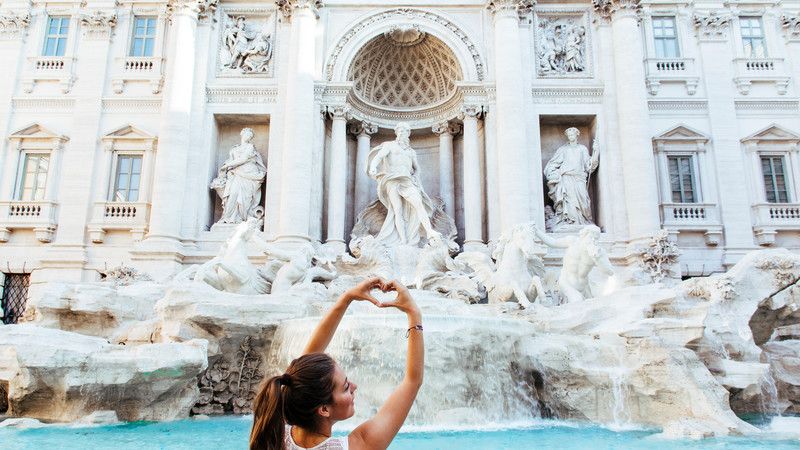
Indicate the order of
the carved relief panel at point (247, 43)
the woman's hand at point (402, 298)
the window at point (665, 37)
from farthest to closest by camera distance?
the window at point (665, 37), the carved relief panel at point (247, 43), the woman's hand at point (402, 298)

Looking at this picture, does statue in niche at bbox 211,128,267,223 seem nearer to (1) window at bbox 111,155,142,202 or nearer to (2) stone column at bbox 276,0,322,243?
(2) stone column at bbox 276,0,322,243

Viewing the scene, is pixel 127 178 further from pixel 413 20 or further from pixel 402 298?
pixel 402 298

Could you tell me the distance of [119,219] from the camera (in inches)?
671

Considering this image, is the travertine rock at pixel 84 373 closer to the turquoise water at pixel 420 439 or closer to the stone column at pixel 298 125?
the turquoise water at pixel 420 439

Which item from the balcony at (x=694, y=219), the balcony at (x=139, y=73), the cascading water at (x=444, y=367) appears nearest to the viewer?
the cascading water at (x=444, y=367)

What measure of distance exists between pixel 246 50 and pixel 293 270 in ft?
28.6

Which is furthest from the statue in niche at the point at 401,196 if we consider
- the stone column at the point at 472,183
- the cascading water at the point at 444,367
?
the cascading water at the point at 444,367

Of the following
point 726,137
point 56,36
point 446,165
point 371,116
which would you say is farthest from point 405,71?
point 56,36

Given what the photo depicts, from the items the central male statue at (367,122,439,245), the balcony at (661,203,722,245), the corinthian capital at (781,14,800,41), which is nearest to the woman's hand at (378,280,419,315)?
the central male statue at (367,122,439,245)

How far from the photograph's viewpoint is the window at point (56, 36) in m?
18.8

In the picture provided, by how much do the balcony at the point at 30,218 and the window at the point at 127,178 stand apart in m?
1.79

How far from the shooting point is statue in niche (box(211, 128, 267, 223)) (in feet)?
56.1

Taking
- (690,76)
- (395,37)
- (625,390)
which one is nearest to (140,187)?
(395,37)

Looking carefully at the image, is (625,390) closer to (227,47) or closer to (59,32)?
(227,47)
